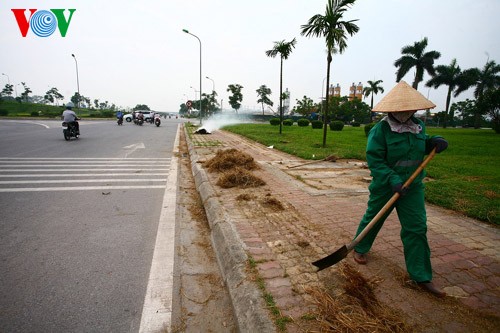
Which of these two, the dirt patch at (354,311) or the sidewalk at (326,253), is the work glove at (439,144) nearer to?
the sidewalk at (326,253)

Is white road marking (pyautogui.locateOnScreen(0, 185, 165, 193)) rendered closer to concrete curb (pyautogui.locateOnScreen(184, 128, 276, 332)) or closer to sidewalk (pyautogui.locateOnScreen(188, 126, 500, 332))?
sidewalk (pyautogui.locateOnScreen(188, 126, 500, 332))

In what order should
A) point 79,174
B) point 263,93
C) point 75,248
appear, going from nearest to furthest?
point 75,248 → point 79,174 → point 263,93

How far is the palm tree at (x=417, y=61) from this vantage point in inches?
1457

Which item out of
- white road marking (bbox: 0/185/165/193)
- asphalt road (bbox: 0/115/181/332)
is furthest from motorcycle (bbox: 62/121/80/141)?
white road marking (bbox: 0/185/165/193)

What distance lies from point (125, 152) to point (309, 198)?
Result: 7613 millimetres

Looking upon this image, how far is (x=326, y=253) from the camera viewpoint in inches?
109

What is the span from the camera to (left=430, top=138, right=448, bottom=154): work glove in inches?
90.7

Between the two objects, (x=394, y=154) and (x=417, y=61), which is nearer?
(x=394, y=154)

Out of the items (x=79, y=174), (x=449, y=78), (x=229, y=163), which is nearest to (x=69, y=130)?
(x=79, y=174)

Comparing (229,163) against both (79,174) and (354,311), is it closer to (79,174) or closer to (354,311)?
(79,174)

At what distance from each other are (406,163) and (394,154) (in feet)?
0.41

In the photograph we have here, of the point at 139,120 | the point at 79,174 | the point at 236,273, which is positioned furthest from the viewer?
the point at 139,120

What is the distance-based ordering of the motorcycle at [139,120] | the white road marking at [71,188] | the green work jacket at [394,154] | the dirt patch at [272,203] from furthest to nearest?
1. the motorcycle at [139,120]
2. the white road marking at [71,188]
3. the dirt patch at [272,203]
4. the green work jacket at [394,154]

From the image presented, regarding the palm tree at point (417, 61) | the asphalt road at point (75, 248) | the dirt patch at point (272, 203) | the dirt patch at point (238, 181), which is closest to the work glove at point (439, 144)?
the dirt patch at point (272, 203)
